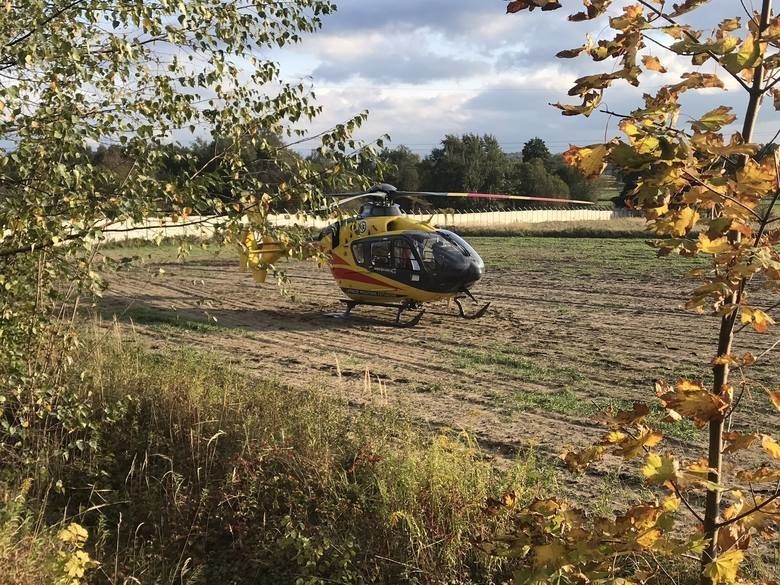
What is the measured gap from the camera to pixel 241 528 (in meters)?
4.63


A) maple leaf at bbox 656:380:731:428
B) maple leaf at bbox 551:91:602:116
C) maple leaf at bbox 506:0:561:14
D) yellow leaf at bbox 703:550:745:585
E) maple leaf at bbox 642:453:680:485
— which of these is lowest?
yellow leaf at bbox 703:550:745:585

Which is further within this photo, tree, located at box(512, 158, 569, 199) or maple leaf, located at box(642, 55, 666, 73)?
tree, located at box(512, 158, 569, 199)

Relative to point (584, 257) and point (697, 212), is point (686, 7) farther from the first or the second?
point (584, 257)

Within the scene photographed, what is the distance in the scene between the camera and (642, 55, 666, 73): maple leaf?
186 cm

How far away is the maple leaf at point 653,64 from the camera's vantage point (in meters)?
1.86

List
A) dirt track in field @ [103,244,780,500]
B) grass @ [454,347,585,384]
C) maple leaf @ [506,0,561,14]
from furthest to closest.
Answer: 1. grass @ [454,347,585,384]
2. dirt track in field @ [103,244,780,500]
3. maple leaf @ [506,0,561,14]

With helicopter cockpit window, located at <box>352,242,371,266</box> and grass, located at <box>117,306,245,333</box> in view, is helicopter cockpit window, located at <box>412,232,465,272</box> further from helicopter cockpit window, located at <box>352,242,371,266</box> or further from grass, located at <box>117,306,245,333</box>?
grass, located at <box>117,306,245,333</box>

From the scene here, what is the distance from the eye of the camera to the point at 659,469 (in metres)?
1.72

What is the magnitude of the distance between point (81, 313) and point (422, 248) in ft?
19.0

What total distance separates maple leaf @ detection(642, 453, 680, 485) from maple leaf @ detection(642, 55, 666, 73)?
1078mm

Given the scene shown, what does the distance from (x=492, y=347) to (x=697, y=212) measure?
893cm

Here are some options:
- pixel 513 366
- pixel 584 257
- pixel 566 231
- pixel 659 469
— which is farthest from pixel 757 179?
pixel 566 231

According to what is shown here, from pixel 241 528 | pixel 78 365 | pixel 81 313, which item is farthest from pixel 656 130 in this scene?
pixel 81 313

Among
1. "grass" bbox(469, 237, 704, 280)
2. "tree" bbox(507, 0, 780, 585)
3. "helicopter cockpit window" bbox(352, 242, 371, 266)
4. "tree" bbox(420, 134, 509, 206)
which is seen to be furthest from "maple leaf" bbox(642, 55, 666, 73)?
"tree" bbox(420, 134, 509, 206)
